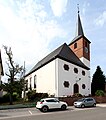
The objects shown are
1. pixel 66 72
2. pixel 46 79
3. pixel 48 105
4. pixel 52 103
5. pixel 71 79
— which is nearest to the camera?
pixel 48 105

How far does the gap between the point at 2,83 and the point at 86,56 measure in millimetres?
25267

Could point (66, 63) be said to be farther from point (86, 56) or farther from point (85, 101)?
point (85, 101)

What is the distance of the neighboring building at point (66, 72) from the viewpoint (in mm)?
47075

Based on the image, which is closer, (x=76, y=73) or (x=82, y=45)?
(x=76, y=73)

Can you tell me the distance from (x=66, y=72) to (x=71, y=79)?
6.63 feet

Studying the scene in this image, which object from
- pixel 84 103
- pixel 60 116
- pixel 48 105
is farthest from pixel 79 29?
pixel 60 116

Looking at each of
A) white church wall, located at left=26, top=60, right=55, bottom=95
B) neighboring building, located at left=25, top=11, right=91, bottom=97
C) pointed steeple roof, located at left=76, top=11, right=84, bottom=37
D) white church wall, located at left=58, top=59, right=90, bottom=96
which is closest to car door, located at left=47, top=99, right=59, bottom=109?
neighboring building, located at left=25, top=11, right=91, bottom=97

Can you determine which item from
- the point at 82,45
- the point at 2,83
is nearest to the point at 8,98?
the point at 2,83

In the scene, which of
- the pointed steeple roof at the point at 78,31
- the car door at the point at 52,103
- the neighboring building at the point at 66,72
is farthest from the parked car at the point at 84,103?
the pointed steeple roof at the point at 78,31

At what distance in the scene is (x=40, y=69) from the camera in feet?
185

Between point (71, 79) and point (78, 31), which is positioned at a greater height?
point (78, 31)

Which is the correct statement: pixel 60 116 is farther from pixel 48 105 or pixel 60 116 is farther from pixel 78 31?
pixel 78 31

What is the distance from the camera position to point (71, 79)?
4981 centimetres

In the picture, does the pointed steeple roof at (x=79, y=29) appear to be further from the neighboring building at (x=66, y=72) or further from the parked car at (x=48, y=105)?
the parked car at (x=48, y=105)
